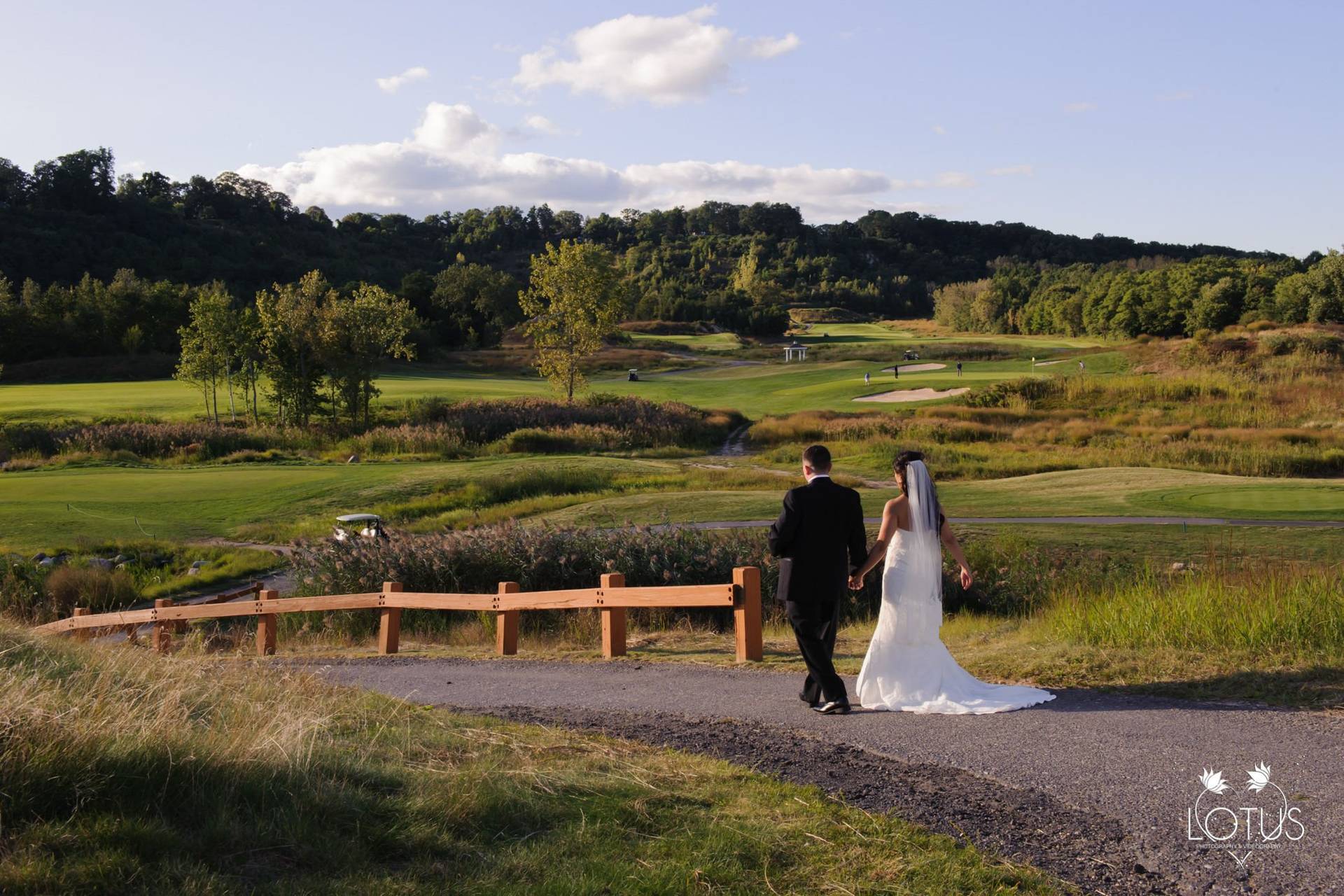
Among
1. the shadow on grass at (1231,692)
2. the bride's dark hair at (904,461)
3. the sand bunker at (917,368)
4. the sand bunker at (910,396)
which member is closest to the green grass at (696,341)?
the sand bunker at (917,368)

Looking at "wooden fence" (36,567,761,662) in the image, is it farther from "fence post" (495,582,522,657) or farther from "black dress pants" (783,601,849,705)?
"black dress pants" (783,601,849,705)

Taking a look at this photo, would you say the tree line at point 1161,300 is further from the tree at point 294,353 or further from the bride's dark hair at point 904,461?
the bride's dark hair at point 904,461

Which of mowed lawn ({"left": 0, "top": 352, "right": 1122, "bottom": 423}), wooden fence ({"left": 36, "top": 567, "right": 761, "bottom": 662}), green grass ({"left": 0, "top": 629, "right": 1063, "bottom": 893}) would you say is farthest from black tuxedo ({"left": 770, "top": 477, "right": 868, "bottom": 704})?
mowed lawn ({"left": 0, "top": 352, "right": 1122, "bottom": 423})

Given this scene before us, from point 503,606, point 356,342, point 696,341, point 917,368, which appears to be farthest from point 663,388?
point 503,606

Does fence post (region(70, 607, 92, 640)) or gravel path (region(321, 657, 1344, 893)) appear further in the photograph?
fence post (region(70, 607, 92, 640))

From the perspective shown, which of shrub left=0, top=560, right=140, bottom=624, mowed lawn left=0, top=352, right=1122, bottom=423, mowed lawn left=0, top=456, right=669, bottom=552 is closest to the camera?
shrub left=0, top=560, right=140, bottom=624

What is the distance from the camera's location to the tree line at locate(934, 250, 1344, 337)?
249 feet

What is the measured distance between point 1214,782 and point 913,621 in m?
2.80

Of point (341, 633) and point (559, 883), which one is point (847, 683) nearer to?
point (559, 883)

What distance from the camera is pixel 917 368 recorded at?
73875 mm

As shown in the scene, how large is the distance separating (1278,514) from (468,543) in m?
15.0

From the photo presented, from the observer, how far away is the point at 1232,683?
26.4 ft
